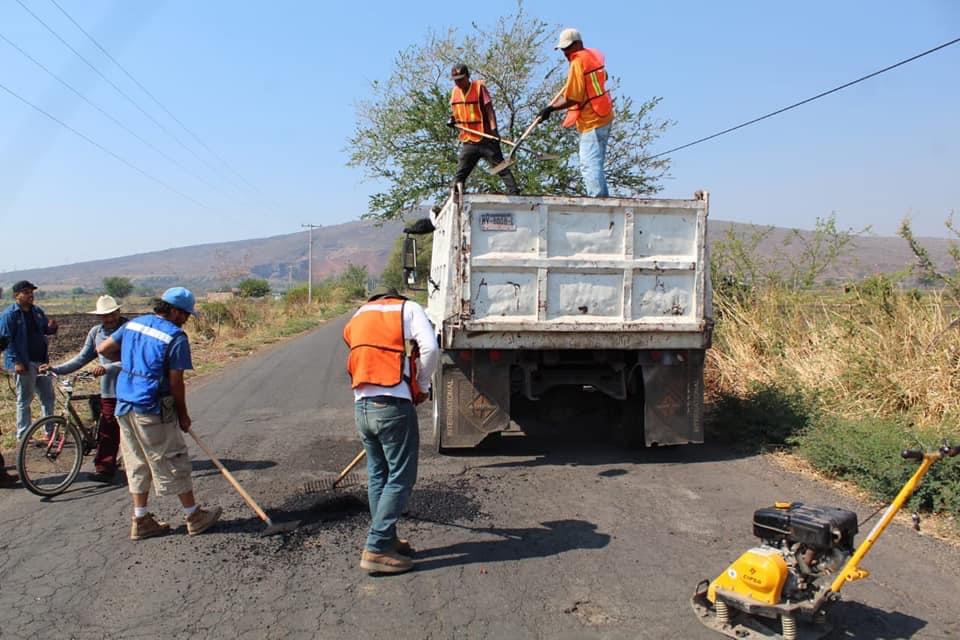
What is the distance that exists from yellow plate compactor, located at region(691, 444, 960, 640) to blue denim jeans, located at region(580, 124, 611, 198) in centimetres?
434

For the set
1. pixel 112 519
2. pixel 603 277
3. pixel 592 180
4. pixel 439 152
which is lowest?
pixel 112 519

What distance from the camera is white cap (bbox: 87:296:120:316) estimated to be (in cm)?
630

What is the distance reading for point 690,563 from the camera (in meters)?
4.39

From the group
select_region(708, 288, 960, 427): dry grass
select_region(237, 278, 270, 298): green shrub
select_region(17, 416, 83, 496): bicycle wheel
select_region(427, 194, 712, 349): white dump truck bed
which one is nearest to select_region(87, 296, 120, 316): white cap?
select_region(17, 416, 83, 496): bicycle wheel

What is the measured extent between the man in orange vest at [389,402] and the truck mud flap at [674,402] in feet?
10.0

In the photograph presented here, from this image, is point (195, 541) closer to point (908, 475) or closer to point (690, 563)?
point (690, 563)

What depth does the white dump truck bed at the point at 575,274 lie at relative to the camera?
21.3ft

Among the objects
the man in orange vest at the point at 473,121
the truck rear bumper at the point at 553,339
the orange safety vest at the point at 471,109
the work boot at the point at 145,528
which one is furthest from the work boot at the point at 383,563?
the orange safety vest at the point at 471,109

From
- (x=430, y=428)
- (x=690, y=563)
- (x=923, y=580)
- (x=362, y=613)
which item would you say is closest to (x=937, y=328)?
(x=923, y=580)

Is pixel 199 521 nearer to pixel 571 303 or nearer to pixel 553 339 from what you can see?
pixel 553 339

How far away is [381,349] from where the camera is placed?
14.4ft

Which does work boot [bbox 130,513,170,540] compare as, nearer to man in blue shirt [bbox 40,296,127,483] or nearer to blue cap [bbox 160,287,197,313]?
blue cap [bbox 160,287,197,313]

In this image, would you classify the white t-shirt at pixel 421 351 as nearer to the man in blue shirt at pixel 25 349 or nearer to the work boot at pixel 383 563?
the work boot at pixel 383 563

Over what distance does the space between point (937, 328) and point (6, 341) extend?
30.2 feet
